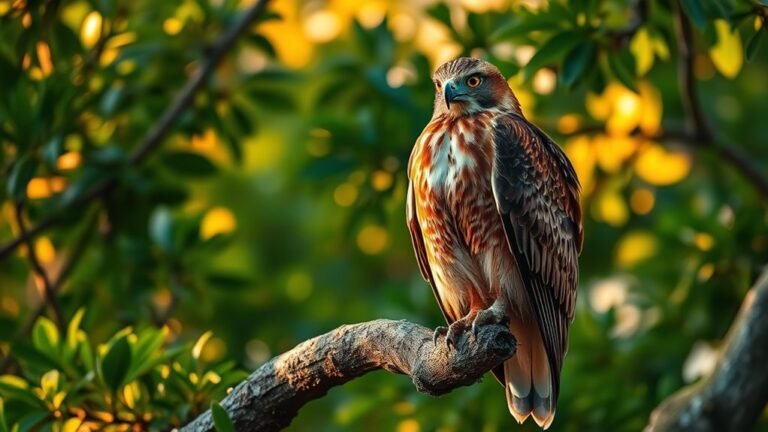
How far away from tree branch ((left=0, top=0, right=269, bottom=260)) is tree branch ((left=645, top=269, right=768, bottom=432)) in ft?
9.06

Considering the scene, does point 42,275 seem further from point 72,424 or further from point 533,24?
point 533,24

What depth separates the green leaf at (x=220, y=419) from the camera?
4.40 metres

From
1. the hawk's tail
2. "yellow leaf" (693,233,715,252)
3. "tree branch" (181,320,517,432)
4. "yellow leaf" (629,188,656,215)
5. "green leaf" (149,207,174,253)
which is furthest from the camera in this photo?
"yellow leaf" (629,188,656,215)

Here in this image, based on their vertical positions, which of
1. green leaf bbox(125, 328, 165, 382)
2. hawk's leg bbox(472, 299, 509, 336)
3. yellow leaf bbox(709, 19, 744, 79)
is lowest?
green leaf bbox(125, 328, 165, 382)

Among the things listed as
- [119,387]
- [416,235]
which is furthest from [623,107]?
[119,387]

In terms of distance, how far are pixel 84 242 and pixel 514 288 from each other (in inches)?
105

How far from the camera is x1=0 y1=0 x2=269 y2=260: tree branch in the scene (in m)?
6.63

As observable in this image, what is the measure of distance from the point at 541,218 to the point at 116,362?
1.64m

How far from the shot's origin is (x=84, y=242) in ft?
22.4

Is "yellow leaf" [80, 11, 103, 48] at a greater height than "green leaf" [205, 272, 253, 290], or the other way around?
"yellow leaf" [80, 11, 103, 48]

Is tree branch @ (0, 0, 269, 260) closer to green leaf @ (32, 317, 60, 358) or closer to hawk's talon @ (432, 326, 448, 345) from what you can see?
green leaf @ (32, 317, 60, 358)

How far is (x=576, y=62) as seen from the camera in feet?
18.1

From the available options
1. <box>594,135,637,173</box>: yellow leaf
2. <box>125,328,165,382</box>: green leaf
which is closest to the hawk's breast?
<box>125,328,165,382</box>: green leaf

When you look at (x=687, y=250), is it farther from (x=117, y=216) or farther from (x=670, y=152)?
(x=117, y=216)
